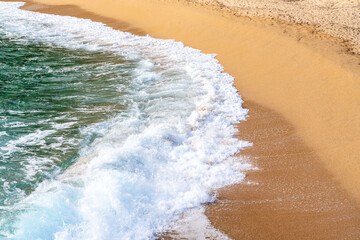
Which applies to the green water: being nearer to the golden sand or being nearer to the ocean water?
the ocean water

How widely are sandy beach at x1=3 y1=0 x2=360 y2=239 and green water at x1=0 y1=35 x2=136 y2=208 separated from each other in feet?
8.59

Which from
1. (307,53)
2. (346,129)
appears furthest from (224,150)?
(307,53)

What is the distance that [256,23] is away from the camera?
38.7 ft

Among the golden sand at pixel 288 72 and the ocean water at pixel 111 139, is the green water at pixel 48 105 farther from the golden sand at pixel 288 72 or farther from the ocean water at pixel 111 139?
the golden sand at pixel 288 72

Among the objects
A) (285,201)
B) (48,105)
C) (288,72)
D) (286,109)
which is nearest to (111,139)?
(48,105)

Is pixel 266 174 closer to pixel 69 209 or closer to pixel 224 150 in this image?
pixel 224 150

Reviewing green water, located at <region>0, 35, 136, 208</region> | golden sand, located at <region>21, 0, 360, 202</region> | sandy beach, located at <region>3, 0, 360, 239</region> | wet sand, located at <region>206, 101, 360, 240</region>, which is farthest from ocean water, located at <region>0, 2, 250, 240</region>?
golden sand, located at <region>21, 0, 360, 202</region>

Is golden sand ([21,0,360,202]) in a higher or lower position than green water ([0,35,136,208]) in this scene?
higher

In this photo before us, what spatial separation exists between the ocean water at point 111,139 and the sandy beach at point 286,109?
17.6 inches

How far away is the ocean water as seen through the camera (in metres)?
4.79

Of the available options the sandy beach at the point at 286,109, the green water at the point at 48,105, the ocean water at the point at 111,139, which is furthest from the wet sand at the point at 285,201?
the green water at the point at 48,105

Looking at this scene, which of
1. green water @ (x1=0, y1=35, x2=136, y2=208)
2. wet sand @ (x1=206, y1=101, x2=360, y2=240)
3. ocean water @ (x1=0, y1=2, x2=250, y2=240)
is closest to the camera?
wet sand @ (x1=206, y1=101, x2=360, y2=240)

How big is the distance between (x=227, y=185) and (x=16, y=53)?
887 cm

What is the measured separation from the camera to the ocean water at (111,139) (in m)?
4.79
